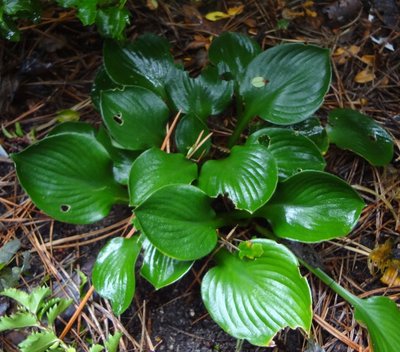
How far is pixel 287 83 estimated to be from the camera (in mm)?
1429

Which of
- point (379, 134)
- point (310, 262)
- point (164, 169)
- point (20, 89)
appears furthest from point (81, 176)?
point (379, 134)

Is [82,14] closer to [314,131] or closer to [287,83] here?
[287,83]

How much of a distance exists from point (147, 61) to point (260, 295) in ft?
2.52

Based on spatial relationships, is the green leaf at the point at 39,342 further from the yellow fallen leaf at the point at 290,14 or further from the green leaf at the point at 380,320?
the yellow fallen leaf at the point at 290,14

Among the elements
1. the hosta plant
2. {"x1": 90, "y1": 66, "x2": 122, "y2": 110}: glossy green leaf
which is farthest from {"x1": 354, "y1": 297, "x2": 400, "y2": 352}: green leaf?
{"x1": 90, "y1": 66, "x2": 122, "y2": 110}: glossy green leaf

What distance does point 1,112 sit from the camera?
61.8 inches

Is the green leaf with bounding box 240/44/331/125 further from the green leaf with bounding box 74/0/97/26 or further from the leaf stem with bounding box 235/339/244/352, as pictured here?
the leaf stem with bounding box 235/339/244/352

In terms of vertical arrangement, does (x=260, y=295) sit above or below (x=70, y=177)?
below

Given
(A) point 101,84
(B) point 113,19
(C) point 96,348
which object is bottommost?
(C) point 96,348

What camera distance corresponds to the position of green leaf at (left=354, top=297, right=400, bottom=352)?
1214mm

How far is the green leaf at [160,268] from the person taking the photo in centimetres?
123

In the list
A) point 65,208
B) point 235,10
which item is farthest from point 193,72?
point 65,208

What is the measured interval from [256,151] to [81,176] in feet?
1.57

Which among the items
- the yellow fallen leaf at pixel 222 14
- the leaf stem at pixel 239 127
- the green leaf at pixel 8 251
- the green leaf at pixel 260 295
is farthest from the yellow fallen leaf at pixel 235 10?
the green leaf at pixel 8 251
